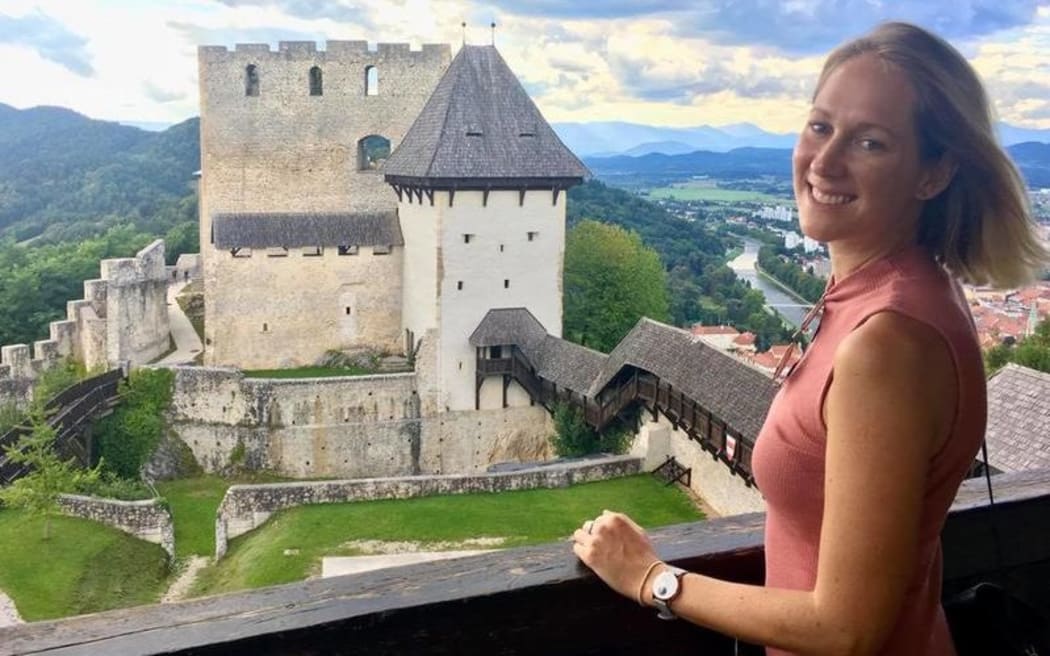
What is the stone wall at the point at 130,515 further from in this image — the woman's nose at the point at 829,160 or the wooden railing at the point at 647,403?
the woman's nose at the point at 829,160

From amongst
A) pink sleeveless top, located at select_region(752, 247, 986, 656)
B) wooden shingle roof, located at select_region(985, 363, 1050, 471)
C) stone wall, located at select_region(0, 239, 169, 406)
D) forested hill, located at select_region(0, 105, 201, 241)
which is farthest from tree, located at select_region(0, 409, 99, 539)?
forested hill, located at select_region(0, 105, 201, 241)

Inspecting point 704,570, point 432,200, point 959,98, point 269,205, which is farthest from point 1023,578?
point 269,205

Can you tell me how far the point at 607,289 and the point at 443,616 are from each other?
23.0m

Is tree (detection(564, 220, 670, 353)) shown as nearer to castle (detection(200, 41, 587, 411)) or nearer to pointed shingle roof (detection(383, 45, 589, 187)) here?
castle (detection(200, 41, 587, 411))

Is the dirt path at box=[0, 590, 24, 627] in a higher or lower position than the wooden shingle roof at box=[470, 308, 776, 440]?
lower

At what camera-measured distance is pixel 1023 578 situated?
2227 mm

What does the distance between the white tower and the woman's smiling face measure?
A: 16.4 metres

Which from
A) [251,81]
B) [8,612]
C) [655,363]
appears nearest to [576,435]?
[655,363]

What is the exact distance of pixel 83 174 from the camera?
62.0 meters

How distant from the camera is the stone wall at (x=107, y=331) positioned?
19594 millimetres

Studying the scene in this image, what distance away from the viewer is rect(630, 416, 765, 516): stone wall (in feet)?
42.2

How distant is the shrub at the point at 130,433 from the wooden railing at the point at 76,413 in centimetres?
27

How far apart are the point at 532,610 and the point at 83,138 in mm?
77144

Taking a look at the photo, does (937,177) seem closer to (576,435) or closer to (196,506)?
(576,435)
